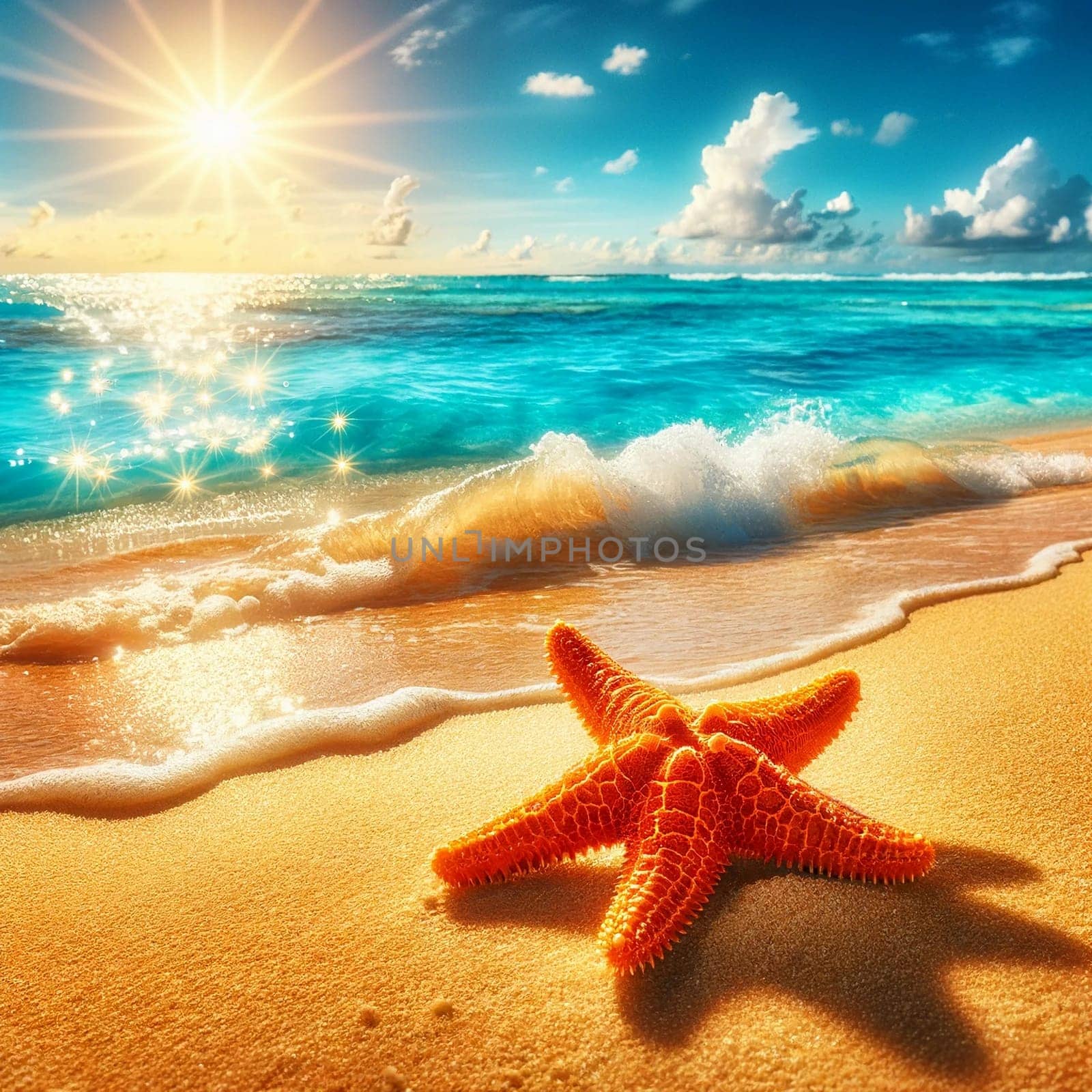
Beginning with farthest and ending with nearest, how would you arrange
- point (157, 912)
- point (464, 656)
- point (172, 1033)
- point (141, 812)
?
point (464, 656) < point (141, 812) < point (157, 912) < point (172, 1033)

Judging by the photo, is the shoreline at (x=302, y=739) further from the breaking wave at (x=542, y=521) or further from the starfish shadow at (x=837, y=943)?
the breaking wave at (x=542, y=521)

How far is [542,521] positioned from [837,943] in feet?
16.2

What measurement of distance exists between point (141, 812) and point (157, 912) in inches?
26.3

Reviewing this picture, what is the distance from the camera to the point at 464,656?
14.6 feet

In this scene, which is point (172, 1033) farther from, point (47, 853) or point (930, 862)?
point (930, 862)

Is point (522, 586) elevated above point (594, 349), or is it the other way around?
point (594, 349)

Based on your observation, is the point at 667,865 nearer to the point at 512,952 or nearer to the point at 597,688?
the point at 512,952

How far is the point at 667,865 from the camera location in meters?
1.99

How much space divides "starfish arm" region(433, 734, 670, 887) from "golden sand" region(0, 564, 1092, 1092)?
195mm

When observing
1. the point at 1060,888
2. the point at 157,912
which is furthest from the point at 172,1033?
the point at 1060,888

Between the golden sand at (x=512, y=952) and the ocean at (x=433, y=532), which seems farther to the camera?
the ocean at (x=433, y=532)

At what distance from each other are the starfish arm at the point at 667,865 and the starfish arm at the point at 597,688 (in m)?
0.28

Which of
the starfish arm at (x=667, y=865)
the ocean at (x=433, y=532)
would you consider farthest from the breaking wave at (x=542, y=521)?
the starfish arm at (x=667, y=865)

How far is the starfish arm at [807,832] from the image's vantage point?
210 cm
